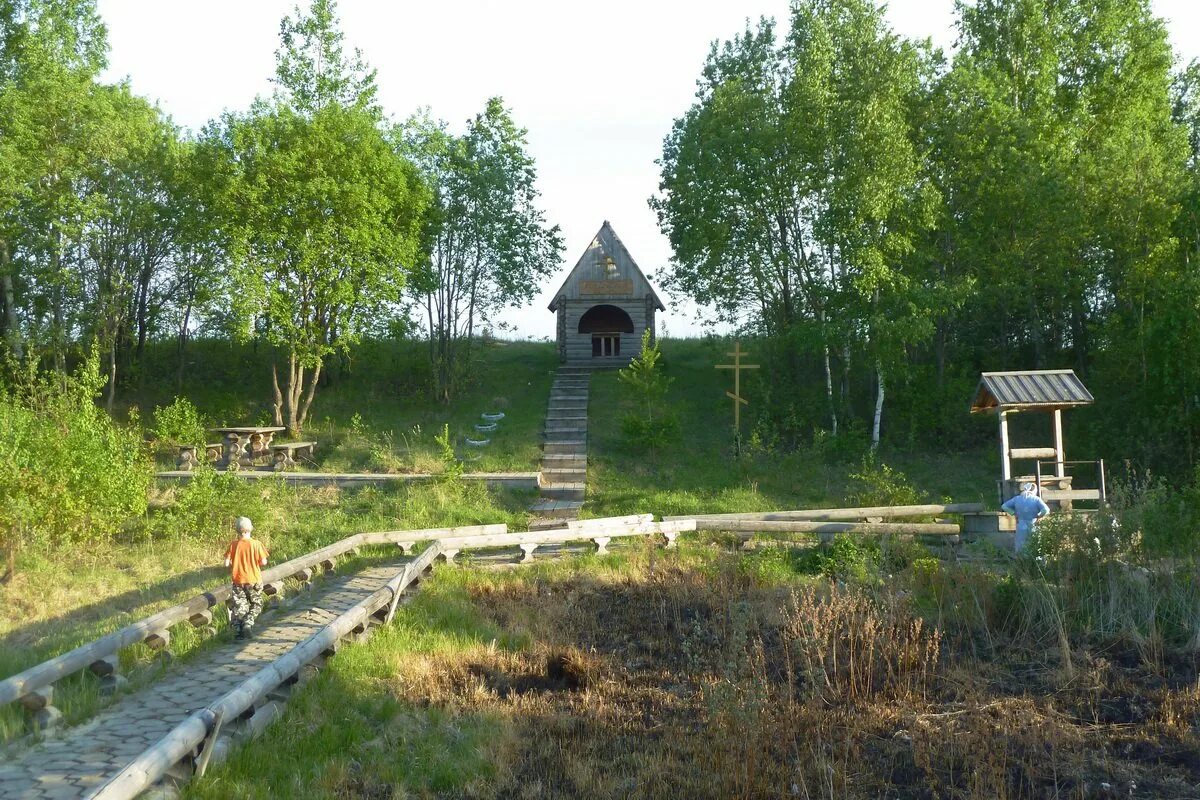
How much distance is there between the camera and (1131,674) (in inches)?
320

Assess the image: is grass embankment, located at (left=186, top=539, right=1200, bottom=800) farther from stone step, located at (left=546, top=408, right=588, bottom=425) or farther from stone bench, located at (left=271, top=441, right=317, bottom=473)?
stone step, located at (left=546, top=408, right=588, bottom=425)

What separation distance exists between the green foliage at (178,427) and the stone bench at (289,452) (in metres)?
1.63

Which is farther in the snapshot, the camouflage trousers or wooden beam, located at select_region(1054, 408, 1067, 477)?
wooden beam, located at select_region(1054, 408, 1067, 477)

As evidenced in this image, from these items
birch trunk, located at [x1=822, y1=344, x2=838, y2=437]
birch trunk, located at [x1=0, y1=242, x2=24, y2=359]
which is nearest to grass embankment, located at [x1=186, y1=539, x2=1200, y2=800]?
birch trunk, located at [x1=822, y1=344, x2=838, y2=437]

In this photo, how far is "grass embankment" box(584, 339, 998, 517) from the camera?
19.9m

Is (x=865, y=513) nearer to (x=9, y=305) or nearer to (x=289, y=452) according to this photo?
(x=289, y=452)

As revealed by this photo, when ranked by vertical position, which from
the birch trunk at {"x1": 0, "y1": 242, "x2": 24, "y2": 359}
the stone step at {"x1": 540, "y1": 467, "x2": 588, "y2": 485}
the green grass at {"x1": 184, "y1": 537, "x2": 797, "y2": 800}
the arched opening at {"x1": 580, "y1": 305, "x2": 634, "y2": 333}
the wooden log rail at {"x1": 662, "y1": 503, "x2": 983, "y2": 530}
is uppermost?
the arched opening at {"x1": 580, "y1": 305, "x2": 634, "y2": 333}

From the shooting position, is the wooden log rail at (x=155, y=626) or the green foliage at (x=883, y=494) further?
the green foliage at (x=883, y=494)

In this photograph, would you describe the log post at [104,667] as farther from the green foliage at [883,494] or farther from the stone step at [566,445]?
the stone step at [566,445]

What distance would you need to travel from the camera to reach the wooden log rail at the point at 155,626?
7164mm

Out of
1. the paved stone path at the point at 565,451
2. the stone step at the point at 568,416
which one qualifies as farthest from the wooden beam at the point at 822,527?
the stone step at the point at 568,416

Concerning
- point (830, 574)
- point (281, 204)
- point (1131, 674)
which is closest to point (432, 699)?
point (1131, 674)

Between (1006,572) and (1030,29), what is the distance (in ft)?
67.1

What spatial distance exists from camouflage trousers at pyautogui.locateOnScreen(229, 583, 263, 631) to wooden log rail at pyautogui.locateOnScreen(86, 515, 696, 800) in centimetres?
107
